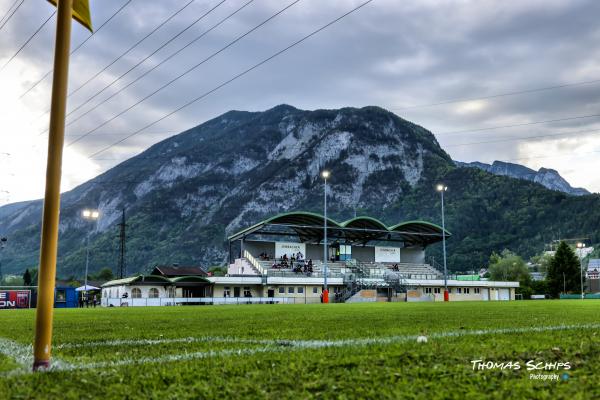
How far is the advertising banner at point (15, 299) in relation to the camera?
141ft

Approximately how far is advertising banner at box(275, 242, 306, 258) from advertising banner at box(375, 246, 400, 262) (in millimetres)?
10325

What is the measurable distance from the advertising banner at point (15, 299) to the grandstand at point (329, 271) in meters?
11.1

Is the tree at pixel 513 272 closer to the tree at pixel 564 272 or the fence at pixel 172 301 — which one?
the tree at pixel 564 272

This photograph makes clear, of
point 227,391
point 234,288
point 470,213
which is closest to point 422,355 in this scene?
point 227,391

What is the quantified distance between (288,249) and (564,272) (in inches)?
1961

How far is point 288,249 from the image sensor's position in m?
61.0

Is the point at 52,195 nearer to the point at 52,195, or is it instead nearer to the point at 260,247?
the point at 52,195

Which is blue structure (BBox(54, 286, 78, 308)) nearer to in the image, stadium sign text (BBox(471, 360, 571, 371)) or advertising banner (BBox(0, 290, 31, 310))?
advertising banner (BBox(0, 290, 31, 310))

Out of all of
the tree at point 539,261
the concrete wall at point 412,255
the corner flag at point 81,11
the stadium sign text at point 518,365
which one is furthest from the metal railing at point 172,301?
the tree at point 539,261

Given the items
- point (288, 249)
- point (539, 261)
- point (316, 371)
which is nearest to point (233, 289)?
point (288, 249)

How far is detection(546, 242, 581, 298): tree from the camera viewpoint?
Answer: 82.8 meters

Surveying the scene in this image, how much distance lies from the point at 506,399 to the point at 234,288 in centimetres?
5358

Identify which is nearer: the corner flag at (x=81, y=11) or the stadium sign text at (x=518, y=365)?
the stadium sign text at (x=518, y=365)

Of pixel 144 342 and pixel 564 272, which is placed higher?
pixel 564 272
